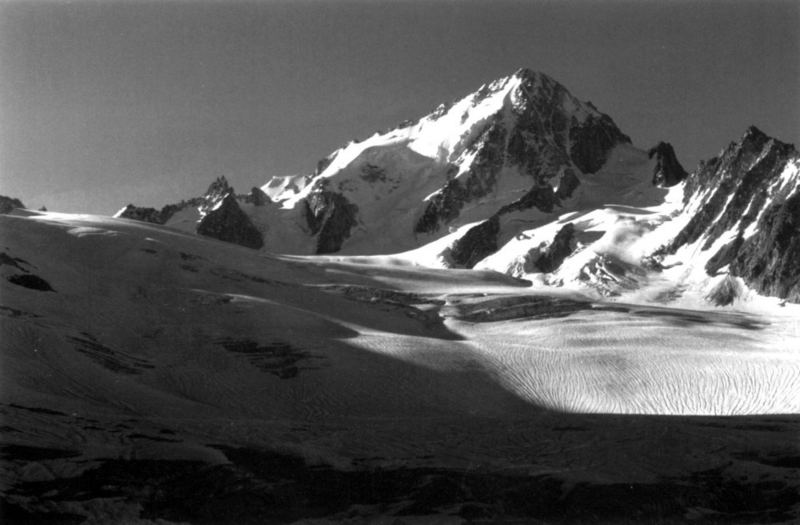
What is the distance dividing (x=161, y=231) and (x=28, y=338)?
70084 millimetres

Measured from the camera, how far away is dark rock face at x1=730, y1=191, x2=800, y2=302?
180 meters

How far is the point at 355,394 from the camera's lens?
7712cm

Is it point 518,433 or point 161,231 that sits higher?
point 161,231

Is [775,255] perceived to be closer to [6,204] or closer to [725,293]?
[725,293]

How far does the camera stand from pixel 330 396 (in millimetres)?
76625

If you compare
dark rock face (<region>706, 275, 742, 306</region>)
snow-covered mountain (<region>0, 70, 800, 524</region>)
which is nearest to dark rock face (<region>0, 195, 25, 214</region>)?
snow-covered mountain (<region>0, 70, 800, 524</region>)

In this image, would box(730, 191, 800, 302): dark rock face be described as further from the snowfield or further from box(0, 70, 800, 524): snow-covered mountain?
the snowfield

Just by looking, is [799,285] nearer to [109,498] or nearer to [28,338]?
[28,338]

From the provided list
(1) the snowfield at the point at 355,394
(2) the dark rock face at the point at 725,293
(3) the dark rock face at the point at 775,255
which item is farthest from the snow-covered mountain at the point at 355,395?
(2) the dark rock face at the point at 725,293

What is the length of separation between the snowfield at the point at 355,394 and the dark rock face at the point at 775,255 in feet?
190

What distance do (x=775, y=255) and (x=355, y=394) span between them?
428 feet

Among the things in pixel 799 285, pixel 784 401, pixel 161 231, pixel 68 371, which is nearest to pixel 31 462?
pixel 68 371

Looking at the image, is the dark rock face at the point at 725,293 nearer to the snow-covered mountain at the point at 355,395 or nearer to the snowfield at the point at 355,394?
the snow-covered mountain at the point at 355,395

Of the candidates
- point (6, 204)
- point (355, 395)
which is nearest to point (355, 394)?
point (355, 395)
